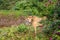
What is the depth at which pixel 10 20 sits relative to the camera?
35.4ft

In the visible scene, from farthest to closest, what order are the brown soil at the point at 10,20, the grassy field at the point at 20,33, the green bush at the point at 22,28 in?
the brown soil at the point at 10,20 < the green bush at the point at 22,28 < the grassy field at the point at 20,33

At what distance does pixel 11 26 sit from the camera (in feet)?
33.6

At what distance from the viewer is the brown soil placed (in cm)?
1047

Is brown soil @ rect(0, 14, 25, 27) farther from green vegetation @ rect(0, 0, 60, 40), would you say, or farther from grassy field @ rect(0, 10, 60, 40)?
grassy field @ rect(0, 10, 60, 40)

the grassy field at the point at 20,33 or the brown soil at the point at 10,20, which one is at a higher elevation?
the brown soil at the point at 10,20

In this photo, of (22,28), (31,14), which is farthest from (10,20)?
(22,28)

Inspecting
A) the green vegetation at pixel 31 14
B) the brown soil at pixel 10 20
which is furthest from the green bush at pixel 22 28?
the brown soil at pixel 10 20

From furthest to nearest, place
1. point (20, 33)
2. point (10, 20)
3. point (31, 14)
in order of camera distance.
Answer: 1. point (31, 14)
2. point (10, 20)
3. point (20, 33)

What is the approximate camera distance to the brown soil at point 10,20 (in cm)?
1047

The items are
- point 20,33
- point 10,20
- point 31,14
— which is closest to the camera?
point 20,33

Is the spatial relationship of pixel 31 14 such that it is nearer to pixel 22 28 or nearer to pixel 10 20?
pixel 10 20

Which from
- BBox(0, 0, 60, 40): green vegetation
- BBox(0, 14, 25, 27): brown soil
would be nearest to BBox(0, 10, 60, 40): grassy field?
BBox(0, 0, 60, 40): green vegetation

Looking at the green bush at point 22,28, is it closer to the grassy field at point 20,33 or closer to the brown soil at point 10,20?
the grassy field at point 20,33

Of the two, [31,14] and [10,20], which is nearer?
[10,20]
